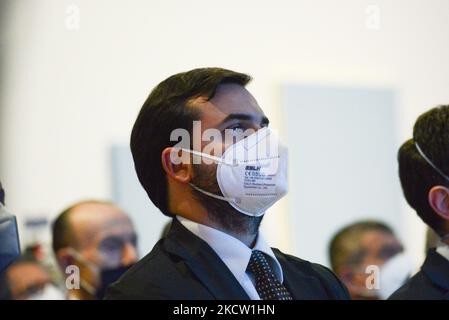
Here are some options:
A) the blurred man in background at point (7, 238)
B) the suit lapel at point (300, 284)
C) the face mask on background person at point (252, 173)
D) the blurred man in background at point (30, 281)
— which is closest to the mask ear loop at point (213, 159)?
the face mask on background person at point (252, 173)

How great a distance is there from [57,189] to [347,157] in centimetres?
117

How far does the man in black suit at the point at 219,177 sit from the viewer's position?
1.83 meters

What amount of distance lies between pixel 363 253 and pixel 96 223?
108 cm

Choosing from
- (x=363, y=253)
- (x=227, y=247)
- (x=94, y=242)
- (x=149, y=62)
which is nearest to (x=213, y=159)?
(x=227, y=247)

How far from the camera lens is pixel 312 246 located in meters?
2.97

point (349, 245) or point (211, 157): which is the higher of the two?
point (211, 157)

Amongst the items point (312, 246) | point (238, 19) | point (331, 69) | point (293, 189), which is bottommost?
point (312, 246)

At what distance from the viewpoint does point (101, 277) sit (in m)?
2.55

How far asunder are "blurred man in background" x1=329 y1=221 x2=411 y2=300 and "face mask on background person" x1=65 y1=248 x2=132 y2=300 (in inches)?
35.3

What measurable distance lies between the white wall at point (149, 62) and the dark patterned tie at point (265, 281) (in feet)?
2.85

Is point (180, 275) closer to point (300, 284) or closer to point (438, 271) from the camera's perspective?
point (300, 284)

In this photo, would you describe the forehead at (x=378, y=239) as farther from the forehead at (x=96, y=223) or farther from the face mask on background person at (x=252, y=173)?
the face mask on background person at (x=252, y=173)
